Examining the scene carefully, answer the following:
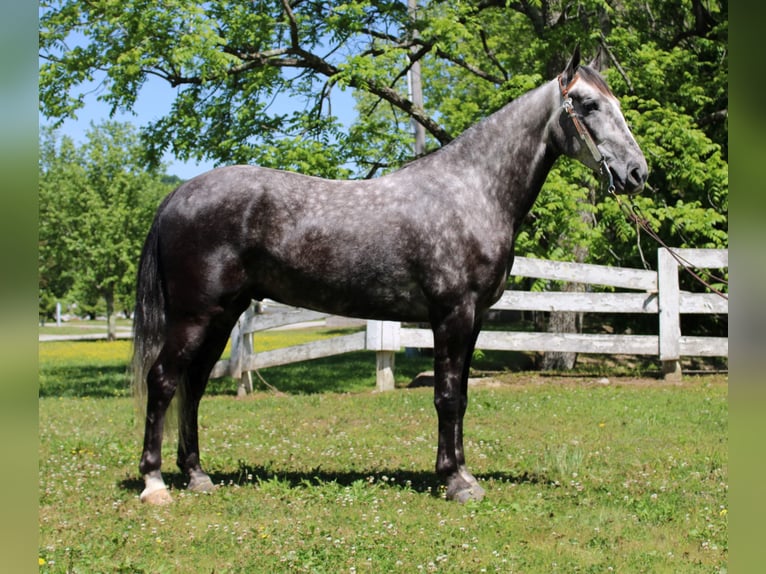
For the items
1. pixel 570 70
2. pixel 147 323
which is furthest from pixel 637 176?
pixel 147 323

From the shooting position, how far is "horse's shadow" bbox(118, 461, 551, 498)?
5300 millimetres

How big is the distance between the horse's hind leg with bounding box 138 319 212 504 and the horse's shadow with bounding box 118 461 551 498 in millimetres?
384

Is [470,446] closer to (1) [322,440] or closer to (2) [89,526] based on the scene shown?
(1) [322,440]

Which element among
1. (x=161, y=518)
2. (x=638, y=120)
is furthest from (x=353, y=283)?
(x=638, y=120)

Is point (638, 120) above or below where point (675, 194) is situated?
above

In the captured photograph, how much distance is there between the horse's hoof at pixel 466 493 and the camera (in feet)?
15.9

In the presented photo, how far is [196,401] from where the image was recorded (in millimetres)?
5367

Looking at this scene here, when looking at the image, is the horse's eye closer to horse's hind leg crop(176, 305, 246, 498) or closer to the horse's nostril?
the horse's nostril

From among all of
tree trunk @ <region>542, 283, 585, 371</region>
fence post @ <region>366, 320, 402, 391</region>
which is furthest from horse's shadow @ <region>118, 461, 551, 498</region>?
tree trunk @ <region>542, 283, 585, 371</region>

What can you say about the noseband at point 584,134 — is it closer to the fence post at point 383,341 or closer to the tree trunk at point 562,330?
the fence post at point 383,341

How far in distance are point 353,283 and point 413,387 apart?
6527 mm

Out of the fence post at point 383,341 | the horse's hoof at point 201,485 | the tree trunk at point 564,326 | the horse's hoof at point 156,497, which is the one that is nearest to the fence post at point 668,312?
the tree trunk at point 564,326

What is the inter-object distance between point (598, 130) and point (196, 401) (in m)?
3.43

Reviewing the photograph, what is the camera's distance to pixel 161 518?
4535mm
